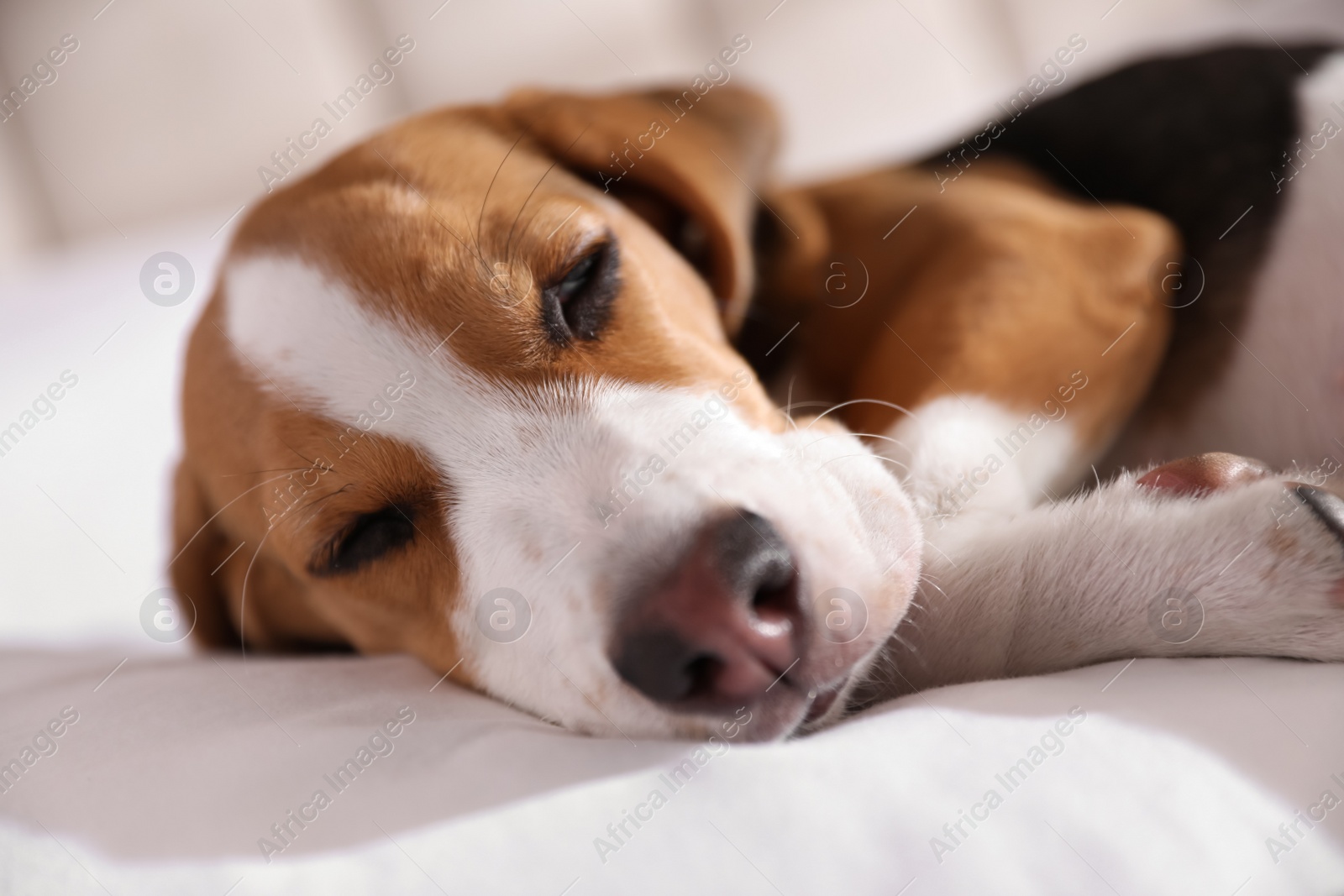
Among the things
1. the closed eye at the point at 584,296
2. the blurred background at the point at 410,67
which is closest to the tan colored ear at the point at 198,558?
the closed eye at the point at 584,296

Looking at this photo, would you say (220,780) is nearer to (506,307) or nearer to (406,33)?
(506,307)

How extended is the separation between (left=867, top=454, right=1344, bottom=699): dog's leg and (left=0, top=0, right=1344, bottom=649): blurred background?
151cm

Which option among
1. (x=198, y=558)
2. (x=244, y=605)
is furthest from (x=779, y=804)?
(x=198, y=558)

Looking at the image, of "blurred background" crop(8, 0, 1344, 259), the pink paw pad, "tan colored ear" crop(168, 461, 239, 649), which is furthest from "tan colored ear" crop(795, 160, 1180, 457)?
"blurred background" crop(8, 0, 1344, 259)

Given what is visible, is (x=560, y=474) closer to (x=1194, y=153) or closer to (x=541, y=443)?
(x=541, y=443)

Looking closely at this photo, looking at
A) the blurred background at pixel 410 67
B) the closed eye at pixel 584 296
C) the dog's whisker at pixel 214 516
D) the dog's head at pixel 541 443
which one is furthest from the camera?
the blurred background at pixel 410 67

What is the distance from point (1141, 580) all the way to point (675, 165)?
123 centimetres

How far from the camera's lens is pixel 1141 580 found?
1.29 meters

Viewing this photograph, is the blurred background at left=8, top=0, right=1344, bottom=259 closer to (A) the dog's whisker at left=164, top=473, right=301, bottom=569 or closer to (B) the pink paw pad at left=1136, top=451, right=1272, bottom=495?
(A) the dog's whisker at left=164, top=473, right=301, bottom=569

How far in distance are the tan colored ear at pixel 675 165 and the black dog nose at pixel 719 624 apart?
974 millimetres

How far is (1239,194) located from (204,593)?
265 cm

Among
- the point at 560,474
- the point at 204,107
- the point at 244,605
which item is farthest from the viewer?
the point at 204,107

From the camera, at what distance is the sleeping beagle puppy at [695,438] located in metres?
1.17

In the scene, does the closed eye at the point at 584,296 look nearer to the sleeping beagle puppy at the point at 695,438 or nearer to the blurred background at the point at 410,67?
the sleeping beagle puppy at the point at 695,438
